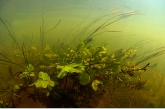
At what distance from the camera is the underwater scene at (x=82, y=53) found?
1.27 meters

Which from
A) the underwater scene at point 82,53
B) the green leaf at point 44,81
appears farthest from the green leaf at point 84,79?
the green leaf at point 44,81

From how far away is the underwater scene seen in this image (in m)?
1.27

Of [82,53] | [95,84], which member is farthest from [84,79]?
[82,53]

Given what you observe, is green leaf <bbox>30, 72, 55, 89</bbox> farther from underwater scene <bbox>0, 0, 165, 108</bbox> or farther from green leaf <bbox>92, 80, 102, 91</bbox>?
green leaf <bbox>92, 80, 102, 91</bbox>

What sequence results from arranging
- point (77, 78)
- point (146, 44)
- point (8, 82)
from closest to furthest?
point (77, 78) < point (8, 82) < point (146, 44)

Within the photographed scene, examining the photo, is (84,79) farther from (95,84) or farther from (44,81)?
(44,81)

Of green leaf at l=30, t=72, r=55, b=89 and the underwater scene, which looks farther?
the underwater scene

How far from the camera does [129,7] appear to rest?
151 centimetres

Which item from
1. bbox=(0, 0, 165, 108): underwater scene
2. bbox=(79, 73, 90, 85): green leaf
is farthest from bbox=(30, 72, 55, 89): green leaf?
bbox=(79, 73, 90, 85): green leaf

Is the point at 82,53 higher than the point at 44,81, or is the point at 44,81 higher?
the point at 82,53

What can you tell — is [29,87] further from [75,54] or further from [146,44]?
[146,44]

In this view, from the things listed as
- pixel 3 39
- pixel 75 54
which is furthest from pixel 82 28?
pixel 3 39

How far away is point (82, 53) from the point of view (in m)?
1.30

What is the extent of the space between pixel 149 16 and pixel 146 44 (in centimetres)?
26
